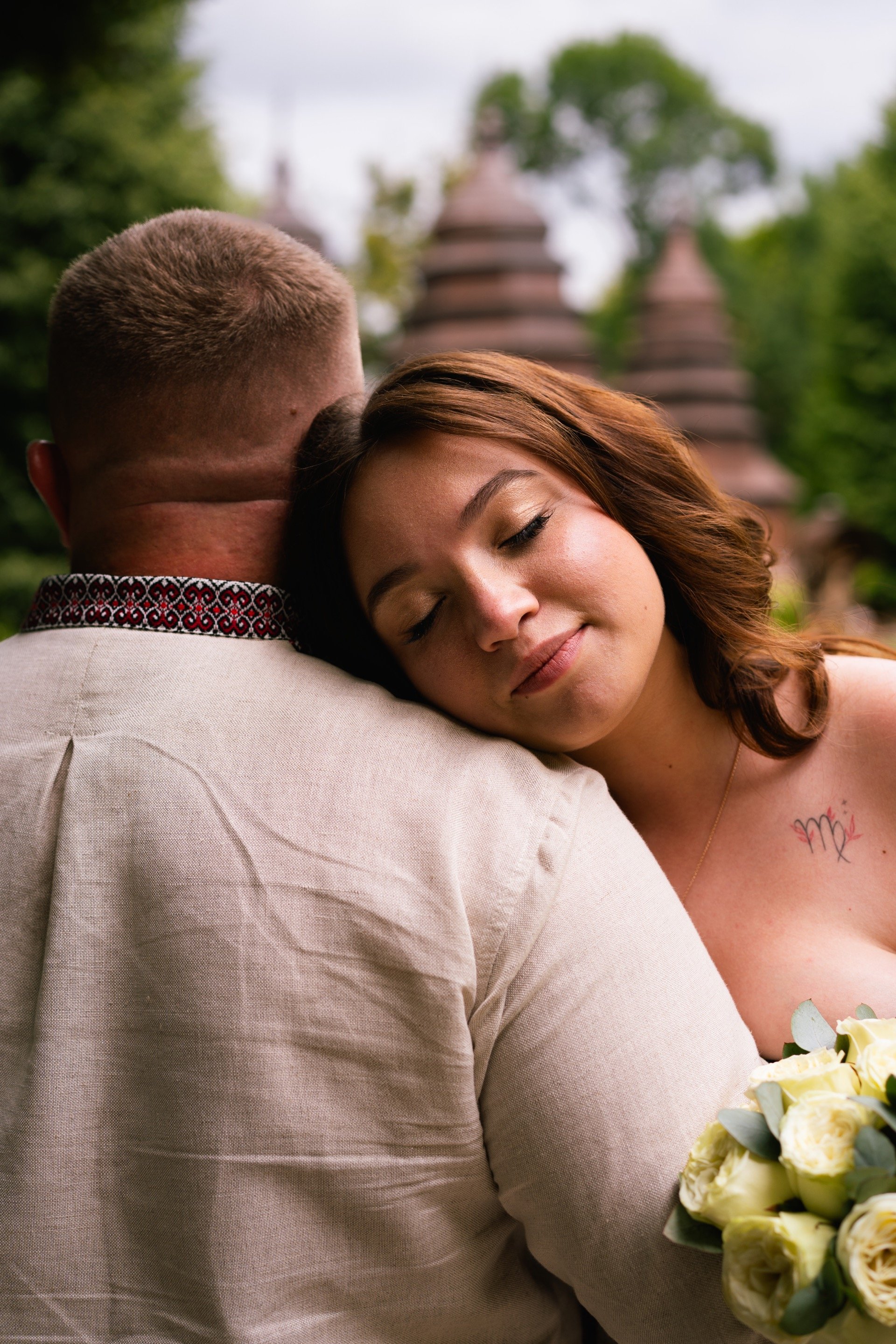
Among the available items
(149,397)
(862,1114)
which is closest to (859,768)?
(862,1114)

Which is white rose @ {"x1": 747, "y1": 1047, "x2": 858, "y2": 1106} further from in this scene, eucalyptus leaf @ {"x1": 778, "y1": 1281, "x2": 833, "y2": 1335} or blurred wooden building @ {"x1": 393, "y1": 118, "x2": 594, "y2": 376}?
blurred wooden building @ {"x1": 393, "y1": 118, "x2": 594, "y2": 376}

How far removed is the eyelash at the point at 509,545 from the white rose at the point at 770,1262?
109 centimetres

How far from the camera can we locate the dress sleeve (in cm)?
158

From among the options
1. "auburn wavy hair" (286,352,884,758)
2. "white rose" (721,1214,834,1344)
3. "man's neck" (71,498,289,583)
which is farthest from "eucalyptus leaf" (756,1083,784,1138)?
"man's neck" (71,498,289,583)

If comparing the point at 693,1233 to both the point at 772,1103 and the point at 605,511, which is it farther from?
the point at 605,511

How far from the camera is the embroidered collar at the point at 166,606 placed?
1948 millimetres

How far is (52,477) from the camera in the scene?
7.65ft

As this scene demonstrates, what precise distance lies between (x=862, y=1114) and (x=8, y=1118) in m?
1.16

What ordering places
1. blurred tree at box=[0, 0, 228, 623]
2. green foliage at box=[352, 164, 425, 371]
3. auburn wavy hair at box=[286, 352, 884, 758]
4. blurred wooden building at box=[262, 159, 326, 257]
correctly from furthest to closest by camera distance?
green foliage at box=[352, 164, 425, 371] < blurred wooden building at box=[262, 159, 326, 257] < blurred tree at box=[0, 0, 228, 623] < auburn wavy hair at box=[286, 352, 884, 758]

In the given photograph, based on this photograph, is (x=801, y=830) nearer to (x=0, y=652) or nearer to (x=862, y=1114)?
(x=862, y=1114)

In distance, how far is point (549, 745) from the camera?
6.86ft

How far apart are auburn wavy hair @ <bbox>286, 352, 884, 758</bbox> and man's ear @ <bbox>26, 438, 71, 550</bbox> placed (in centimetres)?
48

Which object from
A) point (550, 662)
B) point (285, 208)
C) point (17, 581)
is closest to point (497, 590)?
point (550, 662)

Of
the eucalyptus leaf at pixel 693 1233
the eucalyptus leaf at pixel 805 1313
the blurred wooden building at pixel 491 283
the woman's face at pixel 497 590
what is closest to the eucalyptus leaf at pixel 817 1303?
the eucalyptus leaf at pixel 805 1313
